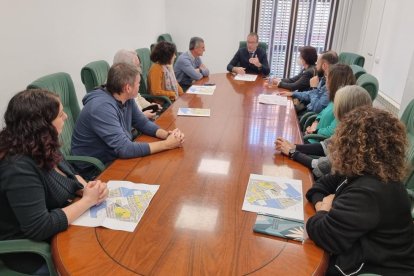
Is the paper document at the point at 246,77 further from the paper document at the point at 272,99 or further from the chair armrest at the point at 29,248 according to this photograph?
the chair armrest at the point at 29,248

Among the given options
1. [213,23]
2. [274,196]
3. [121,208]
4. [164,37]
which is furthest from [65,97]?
[213,23]

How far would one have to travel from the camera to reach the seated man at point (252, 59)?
14.0 feet

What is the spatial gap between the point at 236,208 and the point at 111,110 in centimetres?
93

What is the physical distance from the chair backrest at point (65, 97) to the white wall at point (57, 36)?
1.60 feet

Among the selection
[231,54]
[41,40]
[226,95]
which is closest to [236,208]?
[226,95]

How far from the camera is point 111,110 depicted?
177cm

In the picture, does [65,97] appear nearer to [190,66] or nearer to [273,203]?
[273,203]

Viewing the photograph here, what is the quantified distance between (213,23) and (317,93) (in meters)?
3.13

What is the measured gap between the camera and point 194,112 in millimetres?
2428

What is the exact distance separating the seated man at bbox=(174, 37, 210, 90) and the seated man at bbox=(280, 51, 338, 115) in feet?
3.82

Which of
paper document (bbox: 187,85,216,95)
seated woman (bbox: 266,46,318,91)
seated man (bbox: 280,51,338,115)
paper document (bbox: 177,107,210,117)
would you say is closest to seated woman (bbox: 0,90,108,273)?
paper document (bbox: 177,107,210,117)

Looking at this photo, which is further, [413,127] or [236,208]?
[413,127]

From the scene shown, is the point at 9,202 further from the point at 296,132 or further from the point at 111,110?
the point at 296,132

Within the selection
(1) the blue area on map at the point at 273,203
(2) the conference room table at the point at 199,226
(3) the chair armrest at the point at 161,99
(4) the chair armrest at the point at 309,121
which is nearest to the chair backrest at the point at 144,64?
(3) the chair armrest at the point at 161,99
